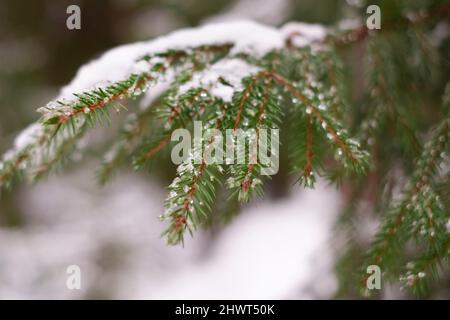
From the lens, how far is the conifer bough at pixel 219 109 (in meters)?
0.96

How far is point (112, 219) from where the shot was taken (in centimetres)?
398

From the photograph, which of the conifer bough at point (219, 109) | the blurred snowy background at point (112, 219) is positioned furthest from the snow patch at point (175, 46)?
the blurred snowy background at point (112, 219)

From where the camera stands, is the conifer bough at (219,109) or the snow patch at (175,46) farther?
the snow patch at (175,46)

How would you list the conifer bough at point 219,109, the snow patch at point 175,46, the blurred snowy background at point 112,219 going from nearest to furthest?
the conifer bough at point 219,109 < the snow patch at point 175,46 < the blurred snowy background at point 112,219

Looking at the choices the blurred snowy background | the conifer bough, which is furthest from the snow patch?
the blurred snowy background

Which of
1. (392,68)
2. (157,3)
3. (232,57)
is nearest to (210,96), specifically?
(232,57)

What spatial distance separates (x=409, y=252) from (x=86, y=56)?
375 centimetres

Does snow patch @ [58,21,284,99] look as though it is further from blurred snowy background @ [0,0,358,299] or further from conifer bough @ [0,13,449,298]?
blurred snowy background @ [0,0,358,299]

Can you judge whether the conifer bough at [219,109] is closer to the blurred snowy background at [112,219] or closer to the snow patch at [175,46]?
the snow patch at [175,46]

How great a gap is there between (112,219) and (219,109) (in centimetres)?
316

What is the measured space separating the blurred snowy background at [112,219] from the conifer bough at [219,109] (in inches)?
70.4

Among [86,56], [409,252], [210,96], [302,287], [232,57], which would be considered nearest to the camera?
[210,96]
